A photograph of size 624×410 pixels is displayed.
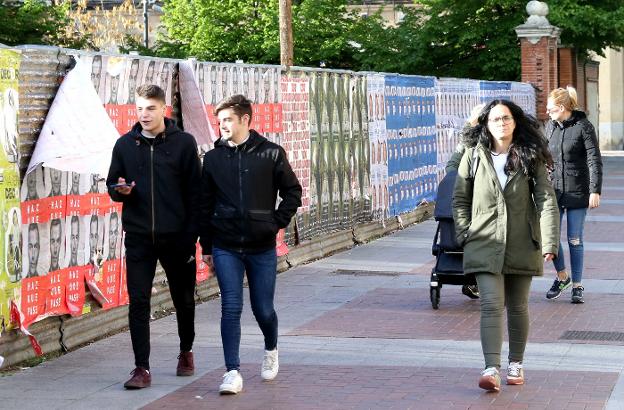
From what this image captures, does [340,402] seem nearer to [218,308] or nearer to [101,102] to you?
[101,102]

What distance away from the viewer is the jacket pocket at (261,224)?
770 centimetres

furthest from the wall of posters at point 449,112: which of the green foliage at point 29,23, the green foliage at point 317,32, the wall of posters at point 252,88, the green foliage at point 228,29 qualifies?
the green foliage at point 228,29

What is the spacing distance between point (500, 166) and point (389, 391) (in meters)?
1.44

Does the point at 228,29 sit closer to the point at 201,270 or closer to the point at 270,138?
the point at 270,138

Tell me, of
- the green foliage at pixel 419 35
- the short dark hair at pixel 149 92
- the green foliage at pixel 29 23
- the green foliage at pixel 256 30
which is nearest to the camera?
the short dark hair at pixel 149 92

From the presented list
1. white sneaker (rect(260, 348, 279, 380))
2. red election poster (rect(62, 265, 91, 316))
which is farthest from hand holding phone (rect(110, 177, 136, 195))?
red election poster (rect(62, 265, 91, 316))

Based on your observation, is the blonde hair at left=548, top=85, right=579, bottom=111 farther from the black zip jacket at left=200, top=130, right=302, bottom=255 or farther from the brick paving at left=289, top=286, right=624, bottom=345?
the black zip jacket at left=200, top=130, right=302, bottom=255

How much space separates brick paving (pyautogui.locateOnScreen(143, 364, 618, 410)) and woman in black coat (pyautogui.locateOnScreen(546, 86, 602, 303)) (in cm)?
328

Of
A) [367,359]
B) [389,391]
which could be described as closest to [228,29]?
[367,359]

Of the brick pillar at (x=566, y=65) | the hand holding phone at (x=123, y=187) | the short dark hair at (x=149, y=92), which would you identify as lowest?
the hand holding phone at (x=123, y=187)

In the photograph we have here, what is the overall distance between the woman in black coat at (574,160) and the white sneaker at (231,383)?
14.3 feet

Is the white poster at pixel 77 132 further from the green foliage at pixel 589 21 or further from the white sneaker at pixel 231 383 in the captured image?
the green foliage at pixel 589 21

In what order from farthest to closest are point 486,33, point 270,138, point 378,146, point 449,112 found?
point 486,33
point 449,112
point 378,146
point 270,138

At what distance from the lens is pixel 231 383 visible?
7.73m
